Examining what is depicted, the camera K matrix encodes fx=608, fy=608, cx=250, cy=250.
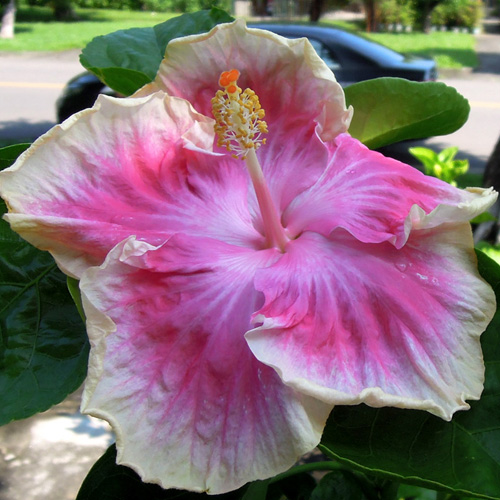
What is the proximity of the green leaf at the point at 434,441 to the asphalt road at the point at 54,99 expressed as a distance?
5.54 metres

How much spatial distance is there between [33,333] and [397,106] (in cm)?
50

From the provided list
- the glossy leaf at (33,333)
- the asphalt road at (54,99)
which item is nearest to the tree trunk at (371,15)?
the asphalt road at (54,99)

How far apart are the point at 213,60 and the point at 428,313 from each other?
0.35 metres

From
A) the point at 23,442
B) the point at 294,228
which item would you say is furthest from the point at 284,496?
the point at 23,442

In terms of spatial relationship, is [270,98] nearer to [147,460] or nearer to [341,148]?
[341,148]

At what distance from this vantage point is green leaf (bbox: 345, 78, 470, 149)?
73cm

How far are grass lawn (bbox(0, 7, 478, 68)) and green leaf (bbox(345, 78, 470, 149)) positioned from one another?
9765 mm

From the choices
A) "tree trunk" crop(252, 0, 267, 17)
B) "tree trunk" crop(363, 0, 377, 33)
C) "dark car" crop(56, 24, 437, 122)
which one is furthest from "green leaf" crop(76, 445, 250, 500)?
"tree trunk" crop(252, 0, 267, 17)

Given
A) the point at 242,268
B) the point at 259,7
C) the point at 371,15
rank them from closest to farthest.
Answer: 1. the point at 242,268
2. the point at 371,15
3. the point at 259,7

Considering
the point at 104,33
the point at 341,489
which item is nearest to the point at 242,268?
the point at 341,489

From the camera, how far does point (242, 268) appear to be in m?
0.62

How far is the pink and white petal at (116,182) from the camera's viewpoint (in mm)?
555

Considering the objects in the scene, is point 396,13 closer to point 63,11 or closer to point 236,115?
point 63,11

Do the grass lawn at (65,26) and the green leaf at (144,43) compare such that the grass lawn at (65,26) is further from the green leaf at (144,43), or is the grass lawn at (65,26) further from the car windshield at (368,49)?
the green leaf at (144,43)
